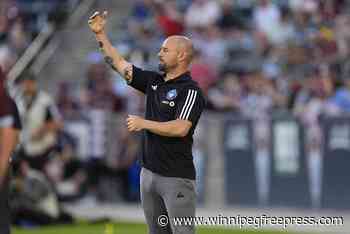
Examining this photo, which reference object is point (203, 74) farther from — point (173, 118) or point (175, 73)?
point (173, 118)

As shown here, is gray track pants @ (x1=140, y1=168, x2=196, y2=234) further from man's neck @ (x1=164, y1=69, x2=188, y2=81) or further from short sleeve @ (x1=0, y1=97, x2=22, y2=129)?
short sleeve @ (x1=0, y1=97, x2=22, y2=129)

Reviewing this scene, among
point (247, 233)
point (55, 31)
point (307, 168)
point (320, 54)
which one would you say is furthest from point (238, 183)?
point (55, 31)

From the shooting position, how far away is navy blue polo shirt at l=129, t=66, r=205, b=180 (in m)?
9.94

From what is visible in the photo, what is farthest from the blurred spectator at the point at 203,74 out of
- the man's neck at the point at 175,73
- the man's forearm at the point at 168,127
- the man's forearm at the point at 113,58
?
the man's forearm at the point at 168,127

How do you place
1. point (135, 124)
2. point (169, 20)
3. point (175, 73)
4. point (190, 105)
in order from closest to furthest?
point (135, 124), point (190, 105), point (175, 73), point (169, 20)

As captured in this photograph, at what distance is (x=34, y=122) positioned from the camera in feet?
57.0

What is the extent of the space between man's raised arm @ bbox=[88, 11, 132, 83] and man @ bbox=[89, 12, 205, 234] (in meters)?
0.24

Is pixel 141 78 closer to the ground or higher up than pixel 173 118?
higher up

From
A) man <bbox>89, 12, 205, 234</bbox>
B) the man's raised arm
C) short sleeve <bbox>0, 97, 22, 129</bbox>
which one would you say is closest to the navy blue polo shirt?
man <bbox>89, 12, 205, 234</bbox>

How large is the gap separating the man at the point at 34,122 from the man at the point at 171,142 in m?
7.28

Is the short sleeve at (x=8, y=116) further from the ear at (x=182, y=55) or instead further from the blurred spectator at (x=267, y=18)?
the blurred spectator at (x=267, y=18)

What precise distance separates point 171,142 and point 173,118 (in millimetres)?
201

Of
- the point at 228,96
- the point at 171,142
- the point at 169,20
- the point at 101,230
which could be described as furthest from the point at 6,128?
the point at 169,20

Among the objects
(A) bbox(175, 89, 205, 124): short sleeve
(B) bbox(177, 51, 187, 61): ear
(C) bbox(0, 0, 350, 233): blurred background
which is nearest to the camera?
(A) bbox(175, 89, 205, 124): short sleeve
